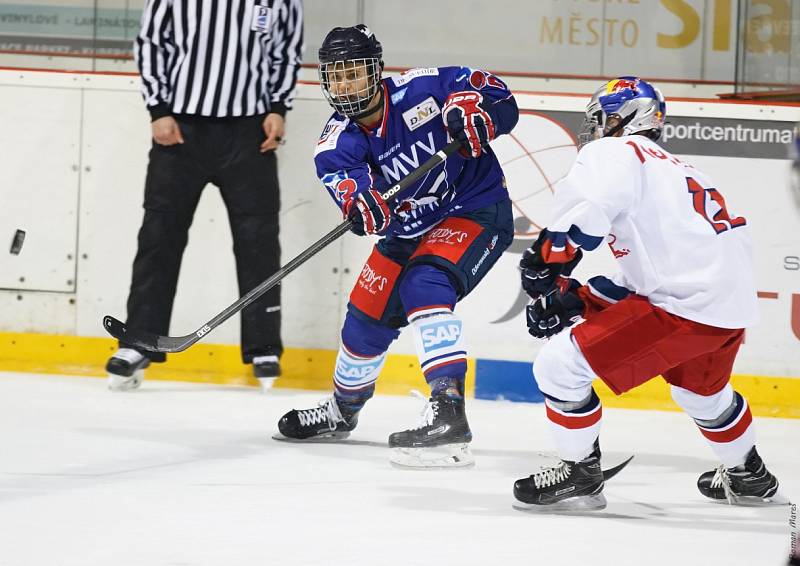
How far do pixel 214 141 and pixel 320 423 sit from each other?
1.37m

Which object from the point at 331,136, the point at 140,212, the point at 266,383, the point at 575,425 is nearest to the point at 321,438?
the point at 331,136

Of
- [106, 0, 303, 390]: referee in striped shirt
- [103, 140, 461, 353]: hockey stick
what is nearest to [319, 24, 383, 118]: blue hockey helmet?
[103, 140, 461, 353]: hockey stick

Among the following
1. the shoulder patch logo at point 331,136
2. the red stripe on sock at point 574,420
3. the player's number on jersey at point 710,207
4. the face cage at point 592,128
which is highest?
the face cage at point 592,128

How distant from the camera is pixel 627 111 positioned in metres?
2.73

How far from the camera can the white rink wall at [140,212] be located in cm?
445

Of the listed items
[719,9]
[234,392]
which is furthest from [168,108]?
[719,9]

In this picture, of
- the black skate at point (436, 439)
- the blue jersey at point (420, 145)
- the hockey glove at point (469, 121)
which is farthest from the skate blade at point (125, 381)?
the hockey glove at point (469, 121)

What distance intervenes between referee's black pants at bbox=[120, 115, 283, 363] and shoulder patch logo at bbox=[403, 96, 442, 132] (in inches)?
48.0

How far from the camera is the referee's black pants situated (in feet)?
14.4

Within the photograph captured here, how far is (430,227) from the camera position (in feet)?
11.0

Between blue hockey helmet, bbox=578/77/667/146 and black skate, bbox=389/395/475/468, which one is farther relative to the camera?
black skate, bbox=389/395/475/468

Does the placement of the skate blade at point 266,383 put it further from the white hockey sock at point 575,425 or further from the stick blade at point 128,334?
the white hockey sock at point 575,425

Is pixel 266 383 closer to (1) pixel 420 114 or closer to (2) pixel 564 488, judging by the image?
(1) pixel 420 114

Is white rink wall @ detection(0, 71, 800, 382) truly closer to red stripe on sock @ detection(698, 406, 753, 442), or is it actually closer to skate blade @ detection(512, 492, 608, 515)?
red stripe on sock @ detection(698, 406, 753, 442)
